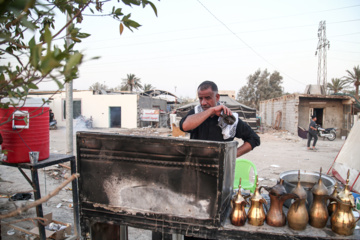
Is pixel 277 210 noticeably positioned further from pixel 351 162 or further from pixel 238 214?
pixel 351 162

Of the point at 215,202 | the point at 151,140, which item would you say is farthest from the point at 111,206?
the point at 215,202

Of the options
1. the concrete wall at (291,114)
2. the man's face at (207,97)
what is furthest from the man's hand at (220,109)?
the concrete wall at (291,114)

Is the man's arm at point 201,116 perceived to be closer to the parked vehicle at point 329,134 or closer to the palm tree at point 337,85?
the parked vehicle at point 329,134

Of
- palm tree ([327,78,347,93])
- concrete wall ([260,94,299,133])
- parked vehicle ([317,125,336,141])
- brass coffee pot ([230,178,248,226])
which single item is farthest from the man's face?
palm tree ([327,78,347,93])

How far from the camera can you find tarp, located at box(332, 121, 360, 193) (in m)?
5.40

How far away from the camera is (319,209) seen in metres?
1.43

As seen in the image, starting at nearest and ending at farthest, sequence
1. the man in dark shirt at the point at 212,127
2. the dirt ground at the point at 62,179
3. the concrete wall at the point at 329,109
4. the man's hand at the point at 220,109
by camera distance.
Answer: the man's hand at the point at 220,109 < the man in dark shirt at the point at 212,127 < the dirt ground at the point at 62,179 < the concrete wall at the point at 329,109

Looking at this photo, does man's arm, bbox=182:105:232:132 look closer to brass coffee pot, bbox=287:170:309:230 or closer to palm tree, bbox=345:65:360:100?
brass coffee pot, bbox=287:170:309:230

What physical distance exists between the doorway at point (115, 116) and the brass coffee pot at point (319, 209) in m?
20.8

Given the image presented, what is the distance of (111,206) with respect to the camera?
62.7 inches

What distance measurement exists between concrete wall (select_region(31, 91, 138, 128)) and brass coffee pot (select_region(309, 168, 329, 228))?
19.3 m

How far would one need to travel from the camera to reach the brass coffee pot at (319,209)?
1414 mm

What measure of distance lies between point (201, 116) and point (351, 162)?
5.82 m

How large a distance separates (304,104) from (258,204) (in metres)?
17.8
